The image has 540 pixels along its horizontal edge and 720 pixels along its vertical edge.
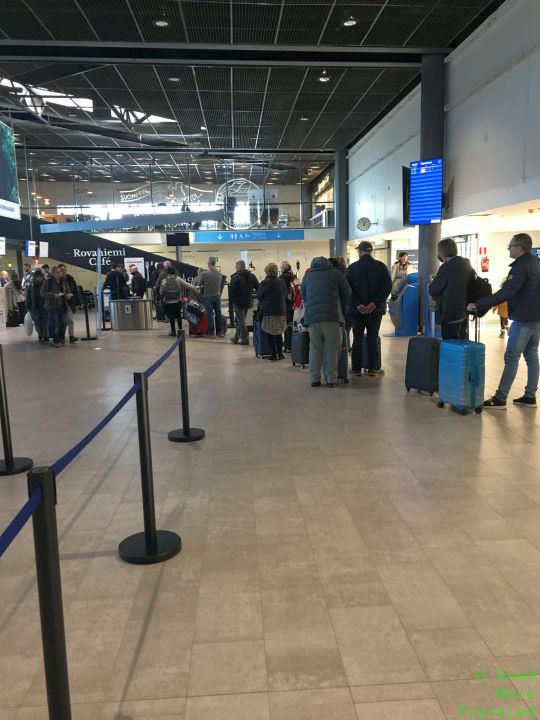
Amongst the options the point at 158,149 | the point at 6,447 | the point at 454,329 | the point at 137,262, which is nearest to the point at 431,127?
the point at 454,329

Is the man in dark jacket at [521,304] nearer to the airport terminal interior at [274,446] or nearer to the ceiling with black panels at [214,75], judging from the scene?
the airport terminal interior at [274,446]

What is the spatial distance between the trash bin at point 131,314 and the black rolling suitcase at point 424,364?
977 cm

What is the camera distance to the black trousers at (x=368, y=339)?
7105 mm

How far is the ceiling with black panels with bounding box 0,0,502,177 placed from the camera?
9.29m

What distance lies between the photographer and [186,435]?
4879 mm

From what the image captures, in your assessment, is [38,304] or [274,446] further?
[38,304]

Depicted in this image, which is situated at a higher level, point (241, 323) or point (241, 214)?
point (241, 214)

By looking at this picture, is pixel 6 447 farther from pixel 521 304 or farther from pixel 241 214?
pixel 241 214

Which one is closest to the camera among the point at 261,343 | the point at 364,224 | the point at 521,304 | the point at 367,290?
the point at 521,304

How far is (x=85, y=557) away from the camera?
2893 millimetres

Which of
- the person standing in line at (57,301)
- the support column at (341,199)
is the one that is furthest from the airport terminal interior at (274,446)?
the support column at (341,199)

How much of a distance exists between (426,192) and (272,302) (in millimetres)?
5246

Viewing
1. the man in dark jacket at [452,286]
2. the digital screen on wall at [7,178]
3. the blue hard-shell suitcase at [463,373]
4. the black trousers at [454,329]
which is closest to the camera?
the blue hard-shell suitcase at [463,373]

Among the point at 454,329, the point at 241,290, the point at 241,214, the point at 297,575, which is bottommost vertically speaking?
the point at 297,575
